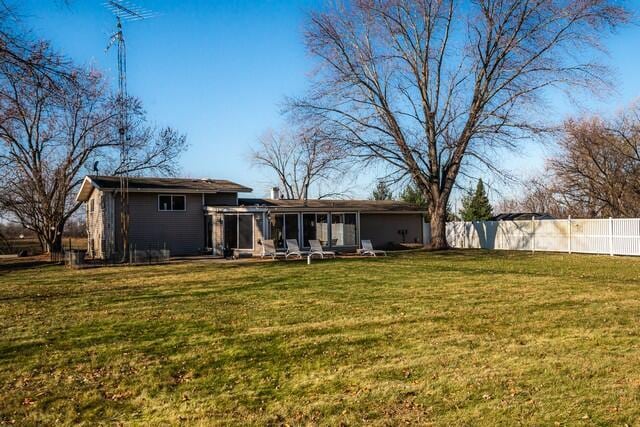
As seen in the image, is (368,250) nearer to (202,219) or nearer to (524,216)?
(202,219)

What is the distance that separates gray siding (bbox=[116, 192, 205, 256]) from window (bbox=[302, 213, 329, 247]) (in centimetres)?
511

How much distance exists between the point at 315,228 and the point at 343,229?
1.61 m

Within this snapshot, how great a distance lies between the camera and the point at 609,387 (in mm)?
4898

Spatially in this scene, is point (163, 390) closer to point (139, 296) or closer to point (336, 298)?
point (336, 298)

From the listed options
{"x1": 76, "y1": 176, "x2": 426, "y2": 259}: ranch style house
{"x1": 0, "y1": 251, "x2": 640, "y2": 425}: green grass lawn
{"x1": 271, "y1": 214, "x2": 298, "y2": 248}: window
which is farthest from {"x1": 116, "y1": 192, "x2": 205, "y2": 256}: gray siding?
{"x1": 0, "y1": 251, "x2": 640, "y2": 425}: green grass lawn

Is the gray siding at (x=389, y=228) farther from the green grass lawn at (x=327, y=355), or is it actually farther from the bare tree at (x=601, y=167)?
the green grass lawn at (x=327, y=355)

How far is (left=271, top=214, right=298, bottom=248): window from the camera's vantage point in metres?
25.6

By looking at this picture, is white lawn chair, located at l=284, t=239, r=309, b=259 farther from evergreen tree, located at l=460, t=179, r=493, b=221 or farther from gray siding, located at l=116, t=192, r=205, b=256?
evergreen tree, located at l=460, t=179, r=493, b=221

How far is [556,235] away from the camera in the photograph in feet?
85.4

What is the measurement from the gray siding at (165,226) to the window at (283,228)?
3.63 m

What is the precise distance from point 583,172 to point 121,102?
30527 mm

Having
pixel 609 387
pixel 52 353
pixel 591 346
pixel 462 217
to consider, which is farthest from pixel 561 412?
pixel 462 217

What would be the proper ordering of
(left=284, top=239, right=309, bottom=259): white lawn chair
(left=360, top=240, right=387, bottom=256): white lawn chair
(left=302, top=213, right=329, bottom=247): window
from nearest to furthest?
(left=284, top=239, right=309, bottom=259): white lawn chair
(left=360, top=240, right=387, bottom=256): white lawn chair
(left=302, top=213, right=329, bottom=247): window

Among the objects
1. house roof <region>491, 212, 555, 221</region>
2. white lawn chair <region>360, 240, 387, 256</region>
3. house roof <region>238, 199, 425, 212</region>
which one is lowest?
white lawn chair <region>360, 240, 387, 256</region>
